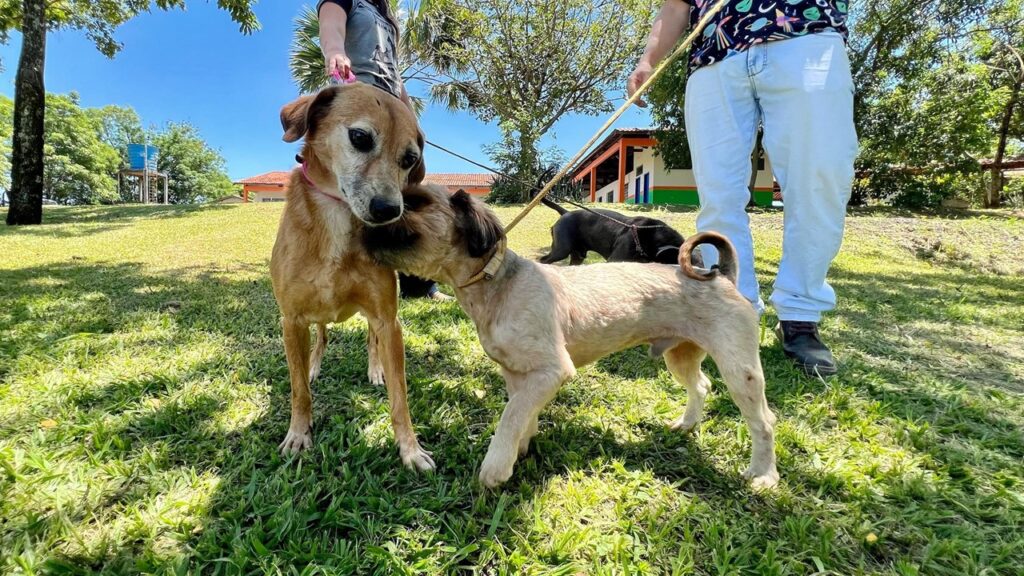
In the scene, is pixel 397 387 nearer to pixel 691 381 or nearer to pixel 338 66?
pixel 691 381

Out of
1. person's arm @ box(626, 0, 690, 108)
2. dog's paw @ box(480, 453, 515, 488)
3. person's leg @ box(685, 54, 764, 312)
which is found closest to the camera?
dog's paw @ box(480, 453, 515, 488)

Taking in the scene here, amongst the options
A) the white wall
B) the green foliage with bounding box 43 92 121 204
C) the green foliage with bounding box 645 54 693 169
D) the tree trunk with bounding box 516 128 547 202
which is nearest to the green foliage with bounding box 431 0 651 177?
the tree trunk with bounding box 516 128 547 202

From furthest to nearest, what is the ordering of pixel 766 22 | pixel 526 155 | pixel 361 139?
1. pixel 526 155
2. pixel 766 22
3. pixel 361 139

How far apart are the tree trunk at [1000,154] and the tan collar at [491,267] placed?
1139 inches

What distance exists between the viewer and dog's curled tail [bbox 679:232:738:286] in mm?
2525

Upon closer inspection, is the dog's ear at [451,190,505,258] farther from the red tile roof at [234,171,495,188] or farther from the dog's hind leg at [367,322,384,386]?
the red tile roof at [234,171,495,188]

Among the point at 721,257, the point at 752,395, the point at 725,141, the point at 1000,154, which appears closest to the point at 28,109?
the point at 725,141

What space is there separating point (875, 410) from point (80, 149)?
66823 millimetres

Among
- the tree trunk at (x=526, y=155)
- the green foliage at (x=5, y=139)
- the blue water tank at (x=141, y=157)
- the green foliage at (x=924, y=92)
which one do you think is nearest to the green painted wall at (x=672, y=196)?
the green foliage at (x=924, y=92)

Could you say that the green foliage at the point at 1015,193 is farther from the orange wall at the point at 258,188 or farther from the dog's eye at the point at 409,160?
the orange wall at the point at 258,188

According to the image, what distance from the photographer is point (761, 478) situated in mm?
2283

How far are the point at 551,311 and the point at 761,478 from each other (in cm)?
132

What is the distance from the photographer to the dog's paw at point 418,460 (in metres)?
2.30

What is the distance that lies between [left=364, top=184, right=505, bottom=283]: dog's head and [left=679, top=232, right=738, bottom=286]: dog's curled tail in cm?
102
